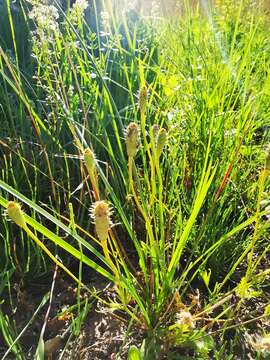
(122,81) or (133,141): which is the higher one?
(133,141)

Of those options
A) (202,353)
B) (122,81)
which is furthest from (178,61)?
(202,353)

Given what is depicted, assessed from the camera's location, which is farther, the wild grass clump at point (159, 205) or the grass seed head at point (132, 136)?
the wild grass clump at point (159, 205)

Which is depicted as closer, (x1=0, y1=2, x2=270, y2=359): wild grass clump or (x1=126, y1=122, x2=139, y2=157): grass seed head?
(x1=126, y1=122, x2=139, y2=157): grass seed head

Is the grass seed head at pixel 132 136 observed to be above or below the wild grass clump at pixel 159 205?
above

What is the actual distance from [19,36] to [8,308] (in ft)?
4.03

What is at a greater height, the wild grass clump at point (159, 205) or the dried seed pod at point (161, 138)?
the dried seed pod at point (161, 138)

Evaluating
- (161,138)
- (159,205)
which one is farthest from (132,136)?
(159,205)

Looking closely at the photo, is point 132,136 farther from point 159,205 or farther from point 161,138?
point 159,205

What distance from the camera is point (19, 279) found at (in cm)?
85

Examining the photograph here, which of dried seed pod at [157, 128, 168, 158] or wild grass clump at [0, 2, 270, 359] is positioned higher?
dried seed pod at [157, 128, 168, 158]

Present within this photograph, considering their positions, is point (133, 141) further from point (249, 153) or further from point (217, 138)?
point (249, 153)

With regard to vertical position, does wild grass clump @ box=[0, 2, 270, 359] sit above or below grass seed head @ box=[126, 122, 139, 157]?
below

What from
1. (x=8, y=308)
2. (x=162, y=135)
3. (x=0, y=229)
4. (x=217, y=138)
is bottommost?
(x=8, y=308)

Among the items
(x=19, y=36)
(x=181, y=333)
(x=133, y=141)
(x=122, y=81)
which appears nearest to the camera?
(x=133, y=141)
